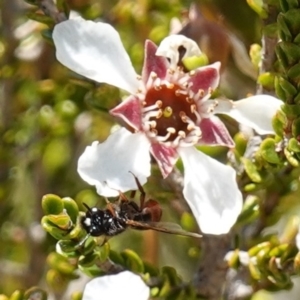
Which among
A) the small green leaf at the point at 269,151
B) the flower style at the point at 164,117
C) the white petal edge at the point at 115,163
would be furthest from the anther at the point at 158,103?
the small green leaf at the point at 269,151

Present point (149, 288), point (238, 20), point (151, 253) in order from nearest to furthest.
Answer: point (149, 288) < point (238, 20) < point (151, 253)

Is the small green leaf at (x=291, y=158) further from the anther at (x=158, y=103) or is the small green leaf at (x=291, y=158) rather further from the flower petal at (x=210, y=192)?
the anther at (x=158, y=103)

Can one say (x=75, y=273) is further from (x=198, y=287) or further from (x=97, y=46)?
(x=97, y=46)

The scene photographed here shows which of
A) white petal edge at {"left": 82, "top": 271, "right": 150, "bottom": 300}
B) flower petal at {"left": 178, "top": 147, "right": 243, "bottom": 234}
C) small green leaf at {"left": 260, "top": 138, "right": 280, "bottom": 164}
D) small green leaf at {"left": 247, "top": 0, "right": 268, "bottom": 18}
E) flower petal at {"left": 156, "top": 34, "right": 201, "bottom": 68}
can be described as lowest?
white petal edge at {"left": 82, "top": 271, "right": 150, "bottom": 300}

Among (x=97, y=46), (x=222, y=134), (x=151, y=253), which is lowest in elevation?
(x=151, y=253)

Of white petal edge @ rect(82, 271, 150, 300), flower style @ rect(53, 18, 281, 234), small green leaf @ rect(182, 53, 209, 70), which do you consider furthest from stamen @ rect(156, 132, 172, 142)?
white petal edge @ rect(82, 271, 150, 300)

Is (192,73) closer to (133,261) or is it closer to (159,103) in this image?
(159,103)

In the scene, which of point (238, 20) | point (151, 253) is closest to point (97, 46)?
point (238, 20)

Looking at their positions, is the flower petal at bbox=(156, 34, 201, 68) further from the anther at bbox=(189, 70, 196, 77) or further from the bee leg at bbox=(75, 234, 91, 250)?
the bee leg at bbox=(75, 234, 91, 250)
